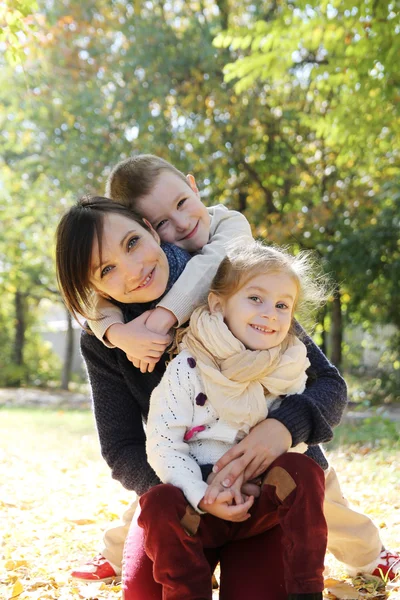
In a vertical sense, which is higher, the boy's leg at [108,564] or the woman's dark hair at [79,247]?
the woman's dark hair at [79,247]

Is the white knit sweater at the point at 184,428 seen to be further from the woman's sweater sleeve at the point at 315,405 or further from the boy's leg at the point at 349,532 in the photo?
the boy's leg at the point at 349,532

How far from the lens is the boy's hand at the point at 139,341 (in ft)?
7.55

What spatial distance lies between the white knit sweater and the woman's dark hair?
0.44 meters

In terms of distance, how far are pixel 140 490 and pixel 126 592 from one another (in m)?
0.33

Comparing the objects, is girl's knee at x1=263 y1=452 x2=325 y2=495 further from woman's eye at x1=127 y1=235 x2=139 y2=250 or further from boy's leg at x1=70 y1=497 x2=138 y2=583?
boy's leg at x1=70 y1=497 x2=138 y2=583

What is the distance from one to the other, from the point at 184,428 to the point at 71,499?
319 centimetres

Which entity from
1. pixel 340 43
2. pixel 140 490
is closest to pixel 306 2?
pixel 340 43

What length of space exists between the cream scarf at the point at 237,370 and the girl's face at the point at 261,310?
4 cm

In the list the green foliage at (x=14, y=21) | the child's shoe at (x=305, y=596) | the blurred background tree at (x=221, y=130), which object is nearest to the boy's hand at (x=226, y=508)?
the child's shoe at (x=305, y=596)

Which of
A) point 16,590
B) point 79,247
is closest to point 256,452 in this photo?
point 79,247

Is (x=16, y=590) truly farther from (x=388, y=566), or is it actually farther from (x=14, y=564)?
(x=388, y=566)

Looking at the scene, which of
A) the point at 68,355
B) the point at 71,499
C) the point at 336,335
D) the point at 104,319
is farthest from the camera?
the point at 68,355

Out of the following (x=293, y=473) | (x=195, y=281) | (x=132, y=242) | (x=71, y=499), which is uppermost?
(x=132, y=242)

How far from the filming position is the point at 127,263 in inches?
92.6
